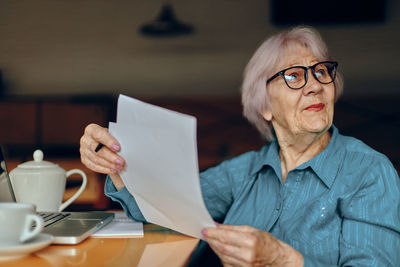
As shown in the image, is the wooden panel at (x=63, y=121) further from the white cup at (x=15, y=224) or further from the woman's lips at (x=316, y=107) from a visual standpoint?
the white cup at (x=15, y=224)

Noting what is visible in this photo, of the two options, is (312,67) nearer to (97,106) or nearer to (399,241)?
(399,241)

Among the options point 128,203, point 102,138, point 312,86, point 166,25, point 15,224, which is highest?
point 166,25

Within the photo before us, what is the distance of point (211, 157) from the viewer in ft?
13.7

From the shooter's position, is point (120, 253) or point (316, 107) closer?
point (120, 253)

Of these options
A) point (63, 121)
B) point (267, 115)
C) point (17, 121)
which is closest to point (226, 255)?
point (267, 115)

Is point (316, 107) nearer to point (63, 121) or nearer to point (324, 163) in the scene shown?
point (324, 163)

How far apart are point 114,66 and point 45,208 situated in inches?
135

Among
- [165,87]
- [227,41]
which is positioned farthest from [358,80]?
[165,87]

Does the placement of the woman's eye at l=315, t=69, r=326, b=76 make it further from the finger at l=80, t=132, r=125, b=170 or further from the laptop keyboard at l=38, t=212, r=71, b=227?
the laptop keyboard at l=38, t=212, r=71, b=227

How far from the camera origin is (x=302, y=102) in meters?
1.50

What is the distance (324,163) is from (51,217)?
2.67 feet

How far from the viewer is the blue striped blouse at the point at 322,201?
117 cm

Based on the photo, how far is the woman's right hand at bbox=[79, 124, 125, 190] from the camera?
1222 millimetres

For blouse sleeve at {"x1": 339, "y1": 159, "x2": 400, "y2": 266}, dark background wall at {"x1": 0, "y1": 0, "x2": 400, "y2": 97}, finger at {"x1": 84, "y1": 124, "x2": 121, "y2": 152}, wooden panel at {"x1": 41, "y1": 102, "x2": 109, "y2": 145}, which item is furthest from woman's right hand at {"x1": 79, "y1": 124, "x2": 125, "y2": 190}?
dark background wall at {"x1": 0, "y1": 0, "x2": 400, "y2": 97}
